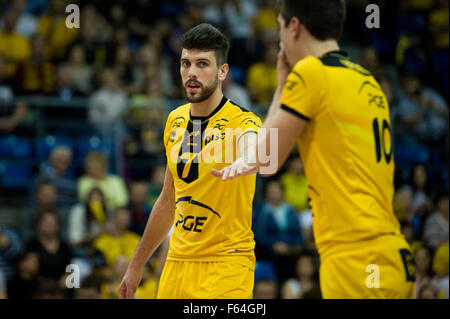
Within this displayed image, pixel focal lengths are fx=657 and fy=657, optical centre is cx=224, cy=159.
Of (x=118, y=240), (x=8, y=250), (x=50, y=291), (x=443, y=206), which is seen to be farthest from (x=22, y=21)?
(x=443, y=206)

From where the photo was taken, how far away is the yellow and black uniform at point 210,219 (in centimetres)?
469

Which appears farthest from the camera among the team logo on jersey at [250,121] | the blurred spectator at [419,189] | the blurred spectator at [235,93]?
the blurred spectator at [235,93]

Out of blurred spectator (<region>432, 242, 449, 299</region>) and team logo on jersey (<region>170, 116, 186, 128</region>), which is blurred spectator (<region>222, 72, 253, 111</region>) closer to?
blurred spectator (<region>432, 242, 449, 299</region>)

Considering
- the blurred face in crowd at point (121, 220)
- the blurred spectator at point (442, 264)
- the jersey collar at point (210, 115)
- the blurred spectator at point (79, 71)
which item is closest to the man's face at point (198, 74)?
the jersey collar at point (210, 115)

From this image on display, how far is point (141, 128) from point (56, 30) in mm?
3078

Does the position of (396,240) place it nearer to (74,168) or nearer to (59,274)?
(59,274)

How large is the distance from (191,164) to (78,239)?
5.31m

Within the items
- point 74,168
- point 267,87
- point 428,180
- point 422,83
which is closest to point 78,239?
point 74,168

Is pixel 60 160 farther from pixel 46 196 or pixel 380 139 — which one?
pixel 380 139

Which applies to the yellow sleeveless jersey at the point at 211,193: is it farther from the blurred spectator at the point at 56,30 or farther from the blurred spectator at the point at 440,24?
the blurred spectator at the point at 440,24

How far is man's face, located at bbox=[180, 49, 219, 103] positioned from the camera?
4.95 metres

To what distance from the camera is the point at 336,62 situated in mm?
3387

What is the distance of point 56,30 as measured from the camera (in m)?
12.9

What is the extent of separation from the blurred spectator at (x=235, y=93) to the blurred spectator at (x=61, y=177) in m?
3.18
